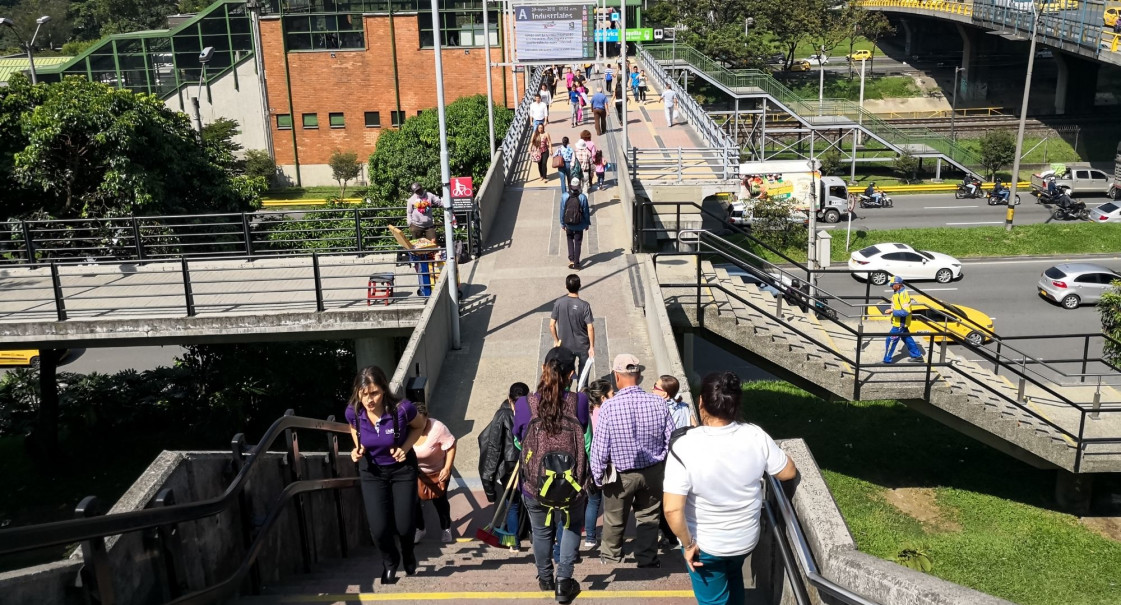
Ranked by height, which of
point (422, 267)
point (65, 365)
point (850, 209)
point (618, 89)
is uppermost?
point (618, 89)

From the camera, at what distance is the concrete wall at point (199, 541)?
455 cm

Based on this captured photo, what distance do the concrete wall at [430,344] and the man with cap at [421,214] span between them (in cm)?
217

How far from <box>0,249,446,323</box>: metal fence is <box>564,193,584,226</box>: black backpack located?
2131 mm

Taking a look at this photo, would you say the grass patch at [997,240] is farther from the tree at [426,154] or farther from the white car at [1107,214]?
the tree at [426,154]

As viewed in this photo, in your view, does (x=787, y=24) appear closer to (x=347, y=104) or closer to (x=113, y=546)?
(x=347, y=104)

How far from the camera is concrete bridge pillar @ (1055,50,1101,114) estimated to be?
61750 millimetres

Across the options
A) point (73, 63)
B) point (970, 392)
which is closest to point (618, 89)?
point (970, 392)

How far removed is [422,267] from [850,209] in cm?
2642

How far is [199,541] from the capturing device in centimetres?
571

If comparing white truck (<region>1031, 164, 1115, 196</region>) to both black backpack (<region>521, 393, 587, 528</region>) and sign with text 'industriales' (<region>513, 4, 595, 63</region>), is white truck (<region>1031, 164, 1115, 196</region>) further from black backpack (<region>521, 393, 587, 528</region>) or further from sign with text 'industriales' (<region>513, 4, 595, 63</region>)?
black backpack (<region>521, 393, 587, 528</region>)

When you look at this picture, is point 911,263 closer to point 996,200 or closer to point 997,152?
point 996,200

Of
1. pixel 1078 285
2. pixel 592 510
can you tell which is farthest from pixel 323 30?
pixel 592 510

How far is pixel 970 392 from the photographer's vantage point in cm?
1409

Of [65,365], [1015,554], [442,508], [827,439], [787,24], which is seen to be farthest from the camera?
[787,24]
